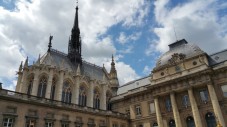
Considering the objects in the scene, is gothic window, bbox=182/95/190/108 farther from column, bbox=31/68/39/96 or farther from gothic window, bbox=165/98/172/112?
column, bbox=31/68/39/96

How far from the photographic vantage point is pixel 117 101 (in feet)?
166

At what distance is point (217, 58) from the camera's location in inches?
1535

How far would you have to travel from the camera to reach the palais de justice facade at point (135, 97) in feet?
107

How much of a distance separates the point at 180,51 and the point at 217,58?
23.5 ft

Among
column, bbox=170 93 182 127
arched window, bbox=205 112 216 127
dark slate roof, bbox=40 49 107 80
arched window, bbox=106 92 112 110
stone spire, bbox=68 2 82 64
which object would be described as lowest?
arched window, bbox=205 112 216 127

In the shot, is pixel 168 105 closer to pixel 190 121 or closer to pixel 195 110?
pixel 190 121

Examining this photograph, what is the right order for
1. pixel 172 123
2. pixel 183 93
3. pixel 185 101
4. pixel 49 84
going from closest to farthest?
pixel 185 101 → pixel 183 93 → pixel 172 123 → pixel 49 84

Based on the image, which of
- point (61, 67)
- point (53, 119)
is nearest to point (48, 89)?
point (61, 67)

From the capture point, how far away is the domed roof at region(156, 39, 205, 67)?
40938 millimetres

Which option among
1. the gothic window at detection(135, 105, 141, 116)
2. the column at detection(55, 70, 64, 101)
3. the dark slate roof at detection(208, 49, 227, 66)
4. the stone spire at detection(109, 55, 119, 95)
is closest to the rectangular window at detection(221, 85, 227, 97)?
the dark slate roof at detection(208, 49, 227, 66)

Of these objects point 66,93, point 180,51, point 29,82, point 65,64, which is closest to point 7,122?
point 29,82

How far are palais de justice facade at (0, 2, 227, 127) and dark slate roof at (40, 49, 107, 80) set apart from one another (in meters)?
0.40

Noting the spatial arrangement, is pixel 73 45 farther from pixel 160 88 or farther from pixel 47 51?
pixel 160 88

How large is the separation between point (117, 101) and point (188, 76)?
19120 millimetres
